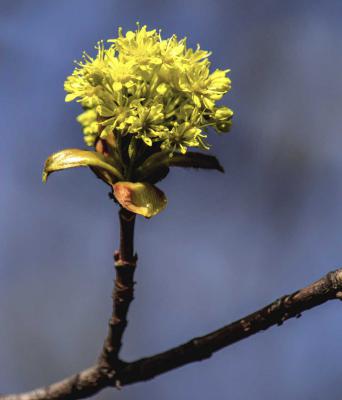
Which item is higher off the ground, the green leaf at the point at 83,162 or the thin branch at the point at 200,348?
the green leaf at the point at 83,162

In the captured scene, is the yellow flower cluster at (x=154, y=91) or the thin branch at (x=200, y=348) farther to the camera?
the yellow flower cluster at (x=154, y=91)

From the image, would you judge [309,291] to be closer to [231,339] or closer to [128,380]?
[231,339]

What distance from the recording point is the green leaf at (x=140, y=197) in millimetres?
1635

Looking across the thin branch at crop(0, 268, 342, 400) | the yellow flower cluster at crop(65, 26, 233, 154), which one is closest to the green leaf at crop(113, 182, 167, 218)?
the yellow flower cluster at crop(65, 26, 233, 154)

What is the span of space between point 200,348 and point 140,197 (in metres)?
0.38

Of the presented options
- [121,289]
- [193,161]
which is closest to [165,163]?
[193,161]

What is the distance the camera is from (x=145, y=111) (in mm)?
1636

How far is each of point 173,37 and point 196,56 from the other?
0.23 feet

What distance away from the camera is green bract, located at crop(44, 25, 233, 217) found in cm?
166

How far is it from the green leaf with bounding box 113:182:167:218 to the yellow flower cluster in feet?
0.35

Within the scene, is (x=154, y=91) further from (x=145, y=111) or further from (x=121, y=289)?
(x=121, y=289)

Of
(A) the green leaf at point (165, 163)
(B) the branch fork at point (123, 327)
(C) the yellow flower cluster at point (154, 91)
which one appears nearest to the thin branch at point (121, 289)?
(B) the branch fork at point (123, 327)

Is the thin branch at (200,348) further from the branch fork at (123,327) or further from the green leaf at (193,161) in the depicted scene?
the green leaf at (193,161)

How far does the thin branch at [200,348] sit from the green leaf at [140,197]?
313 mm
